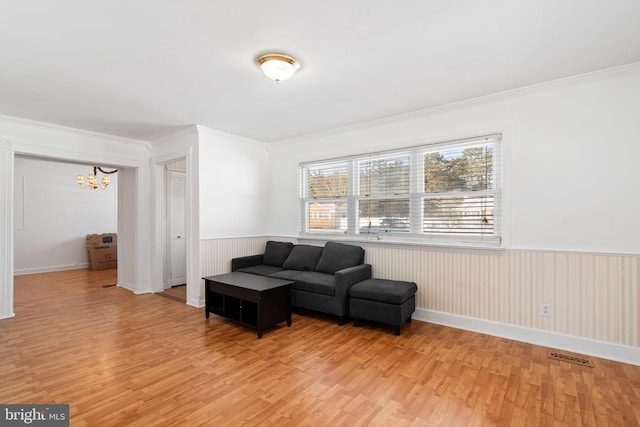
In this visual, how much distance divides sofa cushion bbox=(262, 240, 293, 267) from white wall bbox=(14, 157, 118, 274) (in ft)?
17.7

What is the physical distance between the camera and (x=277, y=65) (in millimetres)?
2564

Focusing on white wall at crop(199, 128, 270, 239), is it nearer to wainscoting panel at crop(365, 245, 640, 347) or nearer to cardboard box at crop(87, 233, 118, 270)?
wainscoting panel at crop(365, 245, 640, 347)

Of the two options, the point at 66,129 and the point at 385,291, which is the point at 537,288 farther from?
the point at 66,129

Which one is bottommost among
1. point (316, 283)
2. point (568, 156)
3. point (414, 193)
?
point (316, 283)

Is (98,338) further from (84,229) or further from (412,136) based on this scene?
(84,229)

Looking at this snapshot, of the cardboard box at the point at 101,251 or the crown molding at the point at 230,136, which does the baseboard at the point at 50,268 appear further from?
the crown molding at the point at 230,136

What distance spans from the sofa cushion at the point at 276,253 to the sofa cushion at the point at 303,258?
17 centimetres

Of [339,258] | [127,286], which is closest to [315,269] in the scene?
[339,258]

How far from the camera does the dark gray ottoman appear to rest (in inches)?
132

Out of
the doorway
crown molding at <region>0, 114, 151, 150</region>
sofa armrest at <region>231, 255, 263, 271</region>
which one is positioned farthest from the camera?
the doorway

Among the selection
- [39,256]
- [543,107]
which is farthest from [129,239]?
[543,107]

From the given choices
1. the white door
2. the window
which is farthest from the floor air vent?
the white door

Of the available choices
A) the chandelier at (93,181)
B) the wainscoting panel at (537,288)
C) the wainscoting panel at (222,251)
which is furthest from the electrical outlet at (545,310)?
the chandelier at (93,181)

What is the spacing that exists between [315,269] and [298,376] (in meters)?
1.98
